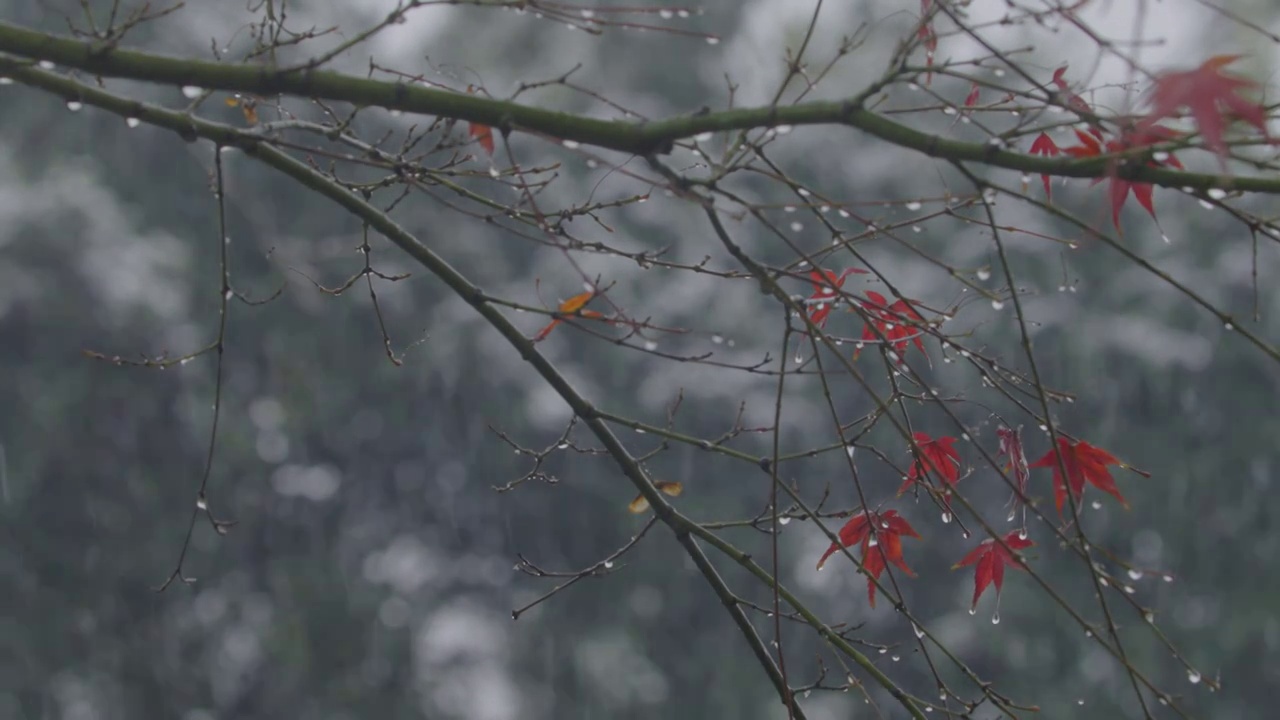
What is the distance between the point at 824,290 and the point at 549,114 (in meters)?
0.30

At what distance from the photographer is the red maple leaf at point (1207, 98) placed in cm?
71

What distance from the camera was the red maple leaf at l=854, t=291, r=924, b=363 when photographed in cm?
101

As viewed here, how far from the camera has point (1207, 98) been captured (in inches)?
28.3

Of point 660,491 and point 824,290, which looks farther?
point 660,491

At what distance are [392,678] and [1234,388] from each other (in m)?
5.64

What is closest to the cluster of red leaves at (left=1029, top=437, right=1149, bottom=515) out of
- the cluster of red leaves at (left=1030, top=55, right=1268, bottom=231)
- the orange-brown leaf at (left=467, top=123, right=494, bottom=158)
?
the cluster of red leaves at (left=1030, top=55, right=1268, bottom=231)

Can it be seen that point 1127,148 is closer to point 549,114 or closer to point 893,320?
point 893,320

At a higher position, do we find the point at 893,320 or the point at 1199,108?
the point at 893,320

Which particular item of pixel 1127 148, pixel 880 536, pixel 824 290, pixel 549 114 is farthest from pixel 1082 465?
pixel 549 114

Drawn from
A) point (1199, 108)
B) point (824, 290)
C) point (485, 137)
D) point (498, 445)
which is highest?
point (498, 445)

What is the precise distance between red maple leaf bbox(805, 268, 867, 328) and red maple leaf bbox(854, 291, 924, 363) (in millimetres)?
→ 33

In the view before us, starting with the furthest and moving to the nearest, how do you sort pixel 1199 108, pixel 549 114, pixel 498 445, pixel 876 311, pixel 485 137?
pixel 498 445
pixel 485 137
pixel 876 311
pixel 549 114
pixel 1199 108

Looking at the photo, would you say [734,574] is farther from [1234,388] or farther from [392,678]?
[1234,388]

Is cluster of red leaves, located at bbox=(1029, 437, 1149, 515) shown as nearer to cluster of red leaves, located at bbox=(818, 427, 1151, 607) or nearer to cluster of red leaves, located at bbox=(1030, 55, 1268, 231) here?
cluster of red leaves, located at bbox=(818, 427, 1151, 607)
